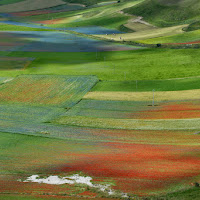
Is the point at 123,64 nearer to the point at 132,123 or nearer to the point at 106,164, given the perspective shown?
the point at 132,123

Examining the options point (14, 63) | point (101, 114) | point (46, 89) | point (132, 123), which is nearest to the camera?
point (132, 123)

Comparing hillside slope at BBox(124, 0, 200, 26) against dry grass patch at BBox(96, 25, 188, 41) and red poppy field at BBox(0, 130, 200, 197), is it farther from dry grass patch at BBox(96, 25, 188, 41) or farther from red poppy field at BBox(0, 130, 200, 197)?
red poppy field at BBox(0, 130, 200, 197)

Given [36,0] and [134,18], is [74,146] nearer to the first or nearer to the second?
[134,18]

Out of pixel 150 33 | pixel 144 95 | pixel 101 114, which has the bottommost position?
pixel 101 114

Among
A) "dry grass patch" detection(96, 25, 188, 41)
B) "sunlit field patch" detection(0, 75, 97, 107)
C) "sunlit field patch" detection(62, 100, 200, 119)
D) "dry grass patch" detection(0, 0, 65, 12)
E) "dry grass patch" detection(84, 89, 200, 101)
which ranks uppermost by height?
"dry grass patch" detection(0, 0, 65, 12)

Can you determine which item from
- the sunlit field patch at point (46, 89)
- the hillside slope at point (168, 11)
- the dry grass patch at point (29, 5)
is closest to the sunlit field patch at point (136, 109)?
the sunlit field patch at point (46, 89)

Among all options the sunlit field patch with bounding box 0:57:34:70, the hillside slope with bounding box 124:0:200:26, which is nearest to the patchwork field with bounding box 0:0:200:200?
the sunlit field patch with bounding box 0:57:34:70

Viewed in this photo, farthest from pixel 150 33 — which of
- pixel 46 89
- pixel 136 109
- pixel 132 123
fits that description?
pixel 132 123
